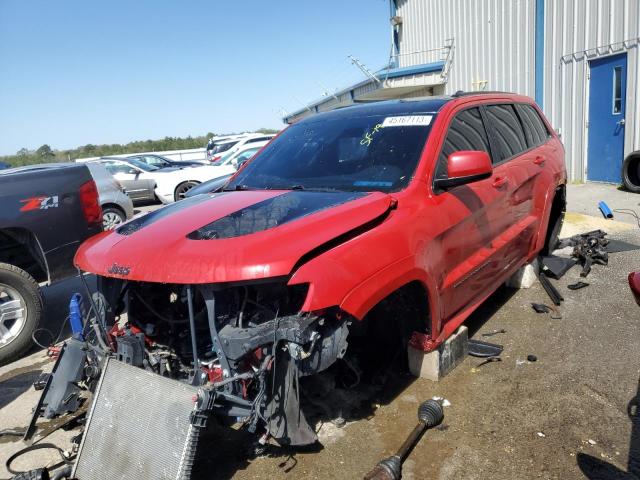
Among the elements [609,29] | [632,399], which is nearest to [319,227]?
[632,399]

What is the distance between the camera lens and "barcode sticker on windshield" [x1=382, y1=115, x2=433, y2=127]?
11.2ft

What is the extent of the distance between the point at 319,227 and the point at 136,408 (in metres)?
1.21

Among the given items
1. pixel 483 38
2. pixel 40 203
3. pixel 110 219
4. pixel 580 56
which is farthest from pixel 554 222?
pixel 483 38

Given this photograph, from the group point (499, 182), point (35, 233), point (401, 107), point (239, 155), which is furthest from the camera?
point (239, 155)

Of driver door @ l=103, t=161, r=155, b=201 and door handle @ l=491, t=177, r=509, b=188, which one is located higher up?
door handle @ l=491, t=177, r=509, b=188

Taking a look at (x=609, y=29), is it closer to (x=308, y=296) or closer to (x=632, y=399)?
(x=632, y=399)

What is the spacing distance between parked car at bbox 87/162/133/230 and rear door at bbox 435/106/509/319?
6842mm

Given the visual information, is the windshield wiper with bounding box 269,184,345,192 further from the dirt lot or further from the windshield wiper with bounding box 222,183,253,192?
the dirt lot

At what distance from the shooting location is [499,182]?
12.5 feet

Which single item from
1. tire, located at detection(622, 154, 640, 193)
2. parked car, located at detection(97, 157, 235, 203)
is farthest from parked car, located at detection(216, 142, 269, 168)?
tire, located at detection(622, 154, 640, 193)

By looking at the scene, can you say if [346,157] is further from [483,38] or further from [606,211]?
[483,38]

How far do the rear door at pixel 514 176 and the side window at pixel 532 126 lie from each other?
0.36 ft

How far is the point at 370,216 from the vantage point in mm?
2629

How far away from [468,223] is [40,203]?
3.67 metres
